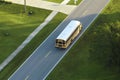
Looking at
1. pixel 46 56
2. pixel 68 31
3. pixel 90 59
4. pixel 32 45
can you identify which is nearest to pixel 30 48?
pixel 32 45

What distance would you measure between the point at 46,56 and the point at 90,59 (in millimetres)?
8729

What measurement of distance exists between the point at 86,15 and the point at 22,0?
59.7 ft

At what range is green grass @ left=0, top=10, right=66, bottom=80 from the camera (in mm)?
61928

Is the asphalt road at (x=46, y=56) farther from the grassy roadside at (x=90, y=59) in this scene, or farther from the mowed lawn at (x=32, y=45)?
the grassy roadside at (x=90, y=59)

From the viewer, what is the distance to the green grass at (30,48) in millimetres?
61928

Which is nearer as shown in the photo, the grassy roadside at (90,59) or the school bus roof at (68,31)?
the grassy roadside at (90,59)

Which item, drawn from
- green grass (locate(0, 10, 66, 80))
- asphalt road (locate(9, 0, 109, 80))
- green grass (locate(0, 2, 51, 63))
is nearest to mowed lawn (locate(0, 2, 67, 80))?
green grass (locate(0, 10, 66, 80))

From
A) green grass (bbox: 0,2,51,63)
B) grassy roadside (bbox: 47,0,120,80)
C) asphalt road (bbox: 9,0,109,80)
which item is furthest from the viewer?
green grass (bbox: 0,2,51,63)

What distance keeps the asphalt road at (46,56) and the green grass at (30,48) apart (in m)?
0.90

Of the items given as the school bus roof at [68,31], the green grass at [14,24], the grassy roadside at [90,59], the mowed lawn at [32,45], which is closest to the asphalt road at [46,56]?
the mowed lawn at [32,45]

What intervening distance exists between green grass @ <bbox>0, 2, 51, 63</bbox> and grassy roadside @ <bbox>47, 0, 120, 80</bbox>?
38.5 feet

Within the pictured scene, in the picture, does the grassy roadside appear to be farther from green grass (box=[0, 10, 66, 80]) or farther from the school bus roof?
green grass (box=[0, 10, 66, 80])

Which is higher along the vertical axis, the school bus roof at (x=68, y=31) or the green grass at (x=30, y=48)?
the school bus roof at (x=68, y=31)

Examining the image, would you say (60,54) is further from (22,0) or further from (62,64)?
(22,0)
